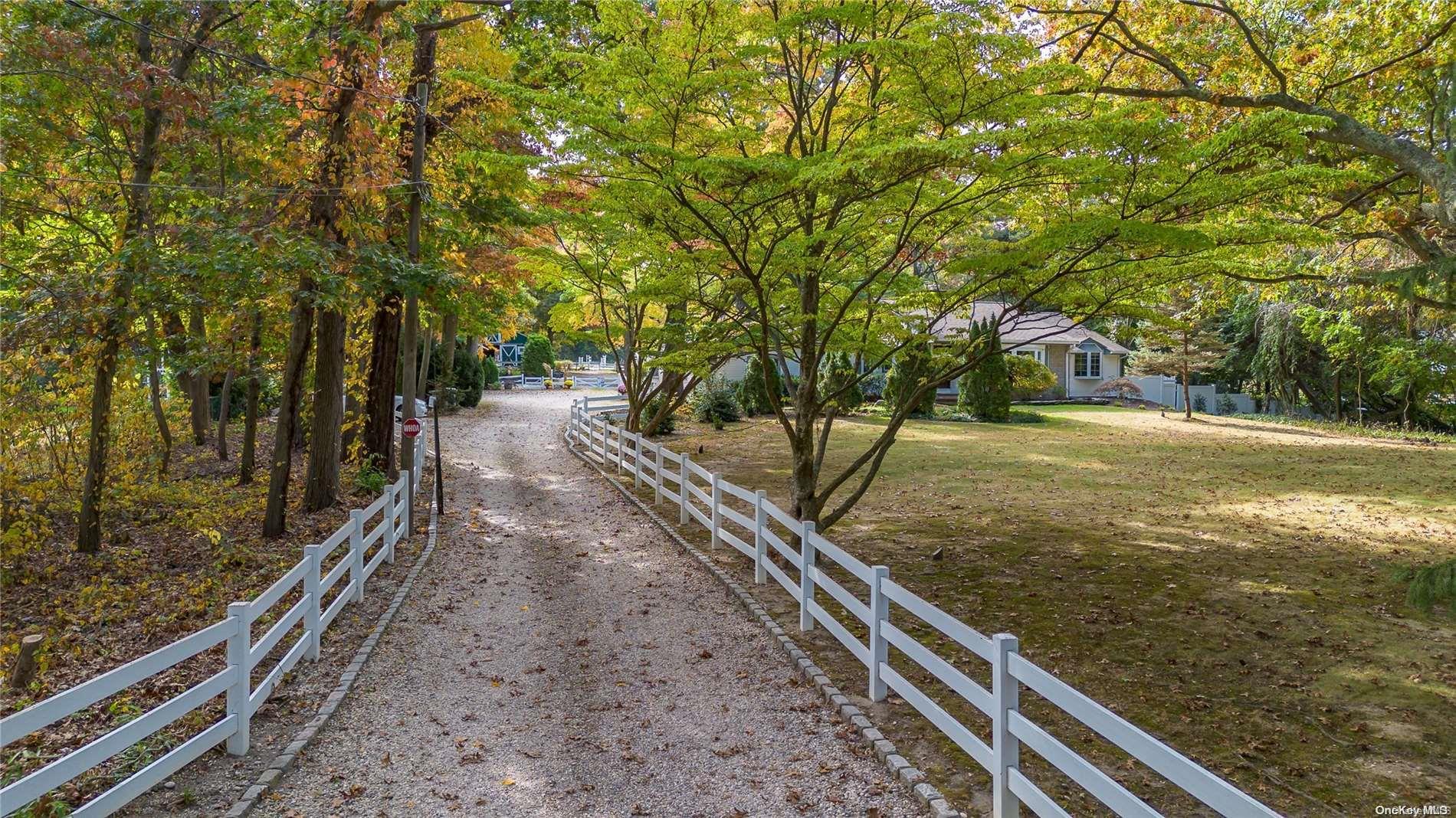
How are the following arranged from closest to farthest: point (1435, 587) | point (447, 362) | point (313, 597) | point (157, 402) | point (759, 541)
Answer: point (1435, 587) → point (313, 597) → point (759, 541) → point (157, 402) → point (447, 362)

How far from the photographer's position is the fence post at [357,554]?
859cm

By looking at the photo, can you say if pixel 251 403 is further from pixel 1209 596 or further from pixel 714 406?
pixel 714 406

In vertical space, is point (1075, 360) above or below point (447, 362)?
above

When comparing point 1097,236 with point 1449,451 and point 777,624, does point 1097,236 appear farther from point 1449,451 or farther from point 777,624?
point 1449,451

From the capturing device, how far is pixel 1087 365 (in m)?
44.3

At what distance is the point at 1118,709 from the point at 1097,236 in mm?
4133

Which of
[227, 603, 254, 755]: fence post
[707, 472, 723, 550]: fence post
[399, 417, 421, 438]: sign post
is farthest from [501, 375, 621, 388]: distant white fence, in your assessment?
[227, 603, 254, 755]: fence post

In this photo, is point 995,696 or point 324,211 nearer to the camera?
point 995,696

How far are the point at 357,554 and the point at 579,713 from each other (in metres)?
3.85

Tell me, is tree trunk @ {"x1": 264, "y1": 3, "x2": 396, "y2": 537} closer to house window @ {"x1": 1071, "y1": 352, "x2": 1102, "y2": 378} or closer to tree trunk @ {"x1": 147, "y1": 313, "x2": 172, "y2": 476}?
tree trunk @ {"x1": 147, "y1": 313, "x2": 172, "y2": 476}

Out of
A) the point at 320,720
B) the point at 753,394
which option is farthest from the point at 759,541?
the point at 753,394

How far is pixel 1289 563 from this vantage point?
407 inches

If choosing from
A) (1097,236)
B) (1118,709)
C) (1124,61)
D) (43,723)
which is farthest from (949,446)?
(43,723)

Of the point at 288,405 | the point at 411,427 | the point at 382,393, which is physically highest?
the point at 382,393
